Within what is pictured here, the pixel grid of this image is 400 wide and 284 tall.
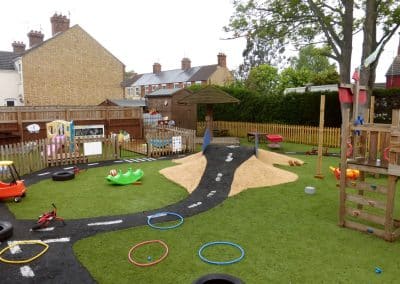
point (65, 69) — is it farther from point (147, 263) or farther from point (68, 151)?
point (147, 263)

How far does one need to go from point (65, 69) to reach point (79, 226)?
32251 millimetres

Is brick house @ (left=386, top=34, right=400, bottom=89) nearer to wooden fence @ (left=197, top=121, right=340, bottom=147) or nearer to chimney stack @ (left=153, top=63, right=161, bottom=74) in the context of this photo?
wooden fence @ (left=197, top=121, right=340, bottom=147)

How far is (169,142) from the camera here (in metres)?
18.7

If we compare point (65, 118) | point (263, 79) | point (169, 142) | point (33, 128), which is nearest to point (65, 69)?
point (65, 118)

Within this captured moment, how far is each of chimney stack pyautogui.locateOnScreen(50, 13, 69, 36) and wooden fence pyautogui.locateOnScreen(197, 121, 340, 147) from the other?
21.5m

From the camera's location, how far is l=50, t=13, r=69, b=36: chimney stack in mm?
36875

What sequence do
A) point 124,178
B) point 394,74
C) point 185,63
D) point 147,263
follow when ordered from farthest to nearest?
point 185,63, point 394,74, point 124,178, point 147,263

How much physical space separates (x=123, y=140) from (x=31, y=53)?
20.0 m

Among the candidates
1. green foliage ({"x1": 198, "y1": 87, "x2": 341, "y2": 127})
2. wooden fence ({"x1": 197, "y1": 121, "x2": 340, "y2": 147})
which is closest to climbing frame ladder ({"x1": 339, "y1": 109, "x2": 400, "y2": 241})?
wooden fence ({"x1": 197, "y1": 121, "x2": 340, "y2": 147})

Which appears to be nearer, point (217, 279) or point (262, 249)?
point (217, 279)

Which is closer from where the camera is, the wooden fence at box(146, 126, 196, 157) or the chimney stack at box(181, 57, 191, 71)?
the wooden fence at box(146, 126, 196, 157)

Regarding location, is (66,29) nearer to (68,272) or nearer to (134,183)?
(134,183)

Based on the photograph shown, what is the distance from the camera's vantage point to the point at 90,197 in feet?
33.5

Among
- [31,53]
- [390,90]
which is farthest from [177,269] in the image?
[31,53]
